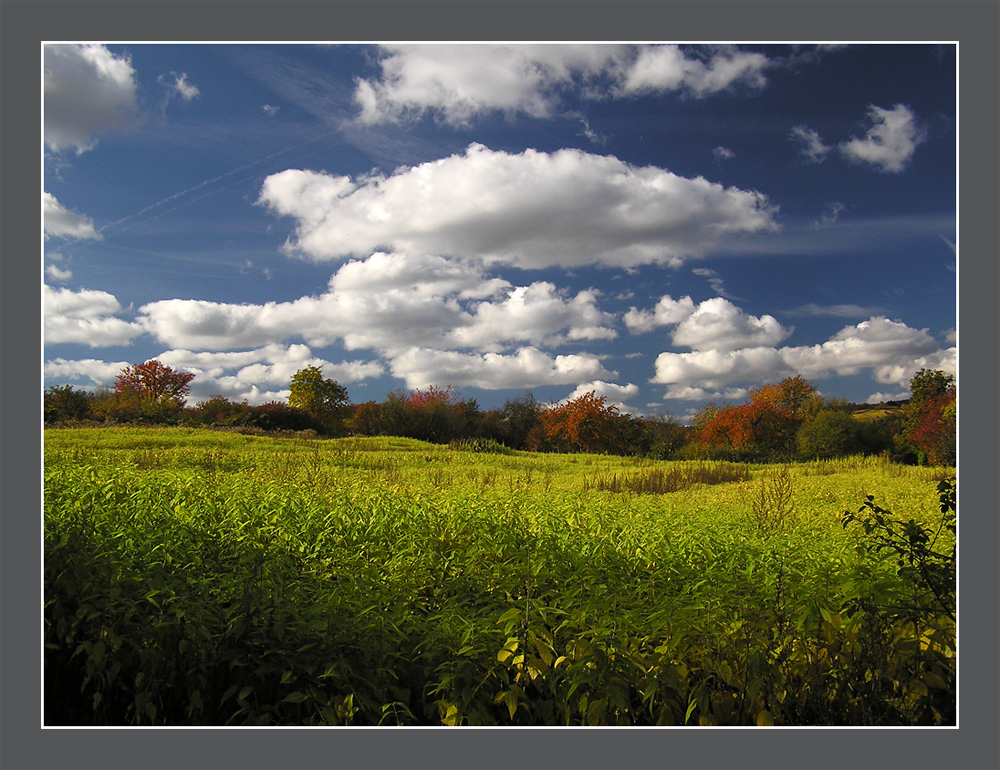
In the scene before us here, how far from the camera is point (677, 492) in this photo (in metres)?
7.72

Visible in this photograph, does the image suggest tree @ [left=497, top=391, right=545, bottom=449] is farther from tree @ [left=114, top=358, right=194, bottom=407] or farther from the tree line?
tree @ [left=114, top=358, right=194, bottom=407]

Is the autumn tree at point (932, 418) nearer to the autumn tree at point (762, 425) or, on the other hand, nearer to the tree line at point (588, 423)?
the tree line at point (588, 423)

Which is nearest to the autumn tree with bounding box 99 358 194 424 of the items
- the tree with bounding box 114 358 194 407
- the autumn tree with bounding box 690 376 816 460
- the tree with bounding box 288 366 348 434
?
the tree with bounding box 114 358 194 407

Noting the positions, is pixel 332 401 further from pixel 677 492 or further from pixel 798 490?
pixel 798 490

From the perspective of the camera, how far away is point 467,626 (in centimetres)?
256

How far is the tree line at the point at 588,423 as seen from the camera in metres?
9.98

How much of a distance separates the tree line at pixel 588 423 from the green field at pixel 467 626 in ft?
18.9

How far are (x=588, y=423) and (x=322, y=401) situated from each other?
5.67 meters

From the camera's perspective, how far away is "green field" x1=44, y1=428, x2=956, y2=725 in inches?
94.2

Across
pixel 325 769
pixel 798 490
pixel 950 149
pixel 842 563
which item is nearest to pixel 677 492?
pixel 798 490

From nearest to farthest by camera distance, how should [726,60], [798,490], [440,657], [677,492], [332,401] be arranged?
1. [440,657]
2. [726,60]
3. [798,490]
4. [677,492]
5. [332,401]

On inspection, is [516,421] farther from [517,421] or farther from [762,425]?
[762,425]
